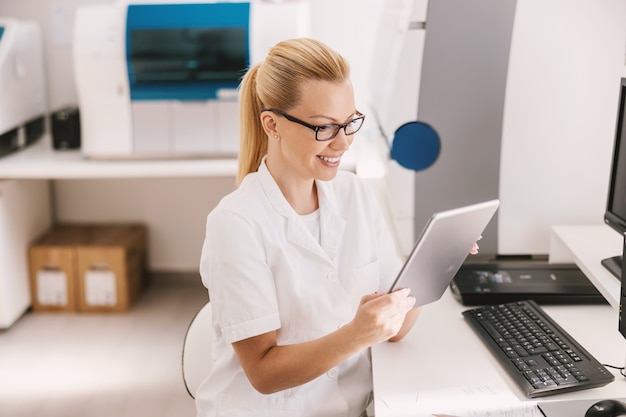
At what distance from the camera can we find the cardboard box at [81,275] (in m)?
3.27

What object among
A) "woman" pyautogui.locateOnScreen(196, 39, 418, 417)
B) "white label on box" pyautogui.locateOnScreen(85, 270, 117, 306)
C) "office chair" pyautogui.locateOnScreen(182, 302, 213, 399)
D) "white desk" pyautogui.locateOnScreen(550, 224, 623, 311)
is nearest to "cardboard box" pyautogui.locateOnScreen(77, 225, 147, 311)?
"white label on box" pyautogui.locateOnScreen(85, 270, 117, 306)

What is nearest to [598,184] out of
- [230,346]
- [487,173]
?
[487,173]

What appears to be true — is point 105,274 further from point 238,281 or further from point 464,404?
point 464,404

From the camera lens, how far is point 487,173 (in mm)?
1833

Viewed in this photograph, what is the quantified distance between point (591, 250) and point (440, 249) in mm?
581

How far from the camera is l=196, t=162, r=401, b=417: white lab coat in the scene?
4.29 feet

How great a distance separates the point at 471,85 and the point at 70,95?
234 centimetres

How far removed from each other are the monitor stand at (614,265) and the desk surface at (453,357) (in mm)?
120

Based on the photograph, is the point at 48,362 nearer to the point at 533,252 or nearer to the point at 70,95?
the point at 70,95

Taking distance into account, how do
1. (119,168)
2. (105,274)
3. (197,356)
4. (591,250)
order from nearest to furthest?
(197,356) < (591,250) < (119,168) < (105,274)

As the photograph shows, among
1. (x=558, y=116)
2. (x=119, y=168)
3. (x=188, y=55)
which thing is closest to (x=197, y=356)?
(x=558, y=116)

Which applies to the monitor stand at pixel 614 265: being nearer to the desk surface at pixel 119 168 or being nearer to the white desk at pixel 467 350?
the white desk at pixel 467 350

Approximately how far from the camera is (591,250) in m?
1.67

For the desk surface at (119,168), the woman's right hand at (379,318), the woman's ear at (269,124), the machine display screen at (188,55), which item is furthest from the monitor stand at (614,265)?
the machine display screen at (188,55)
